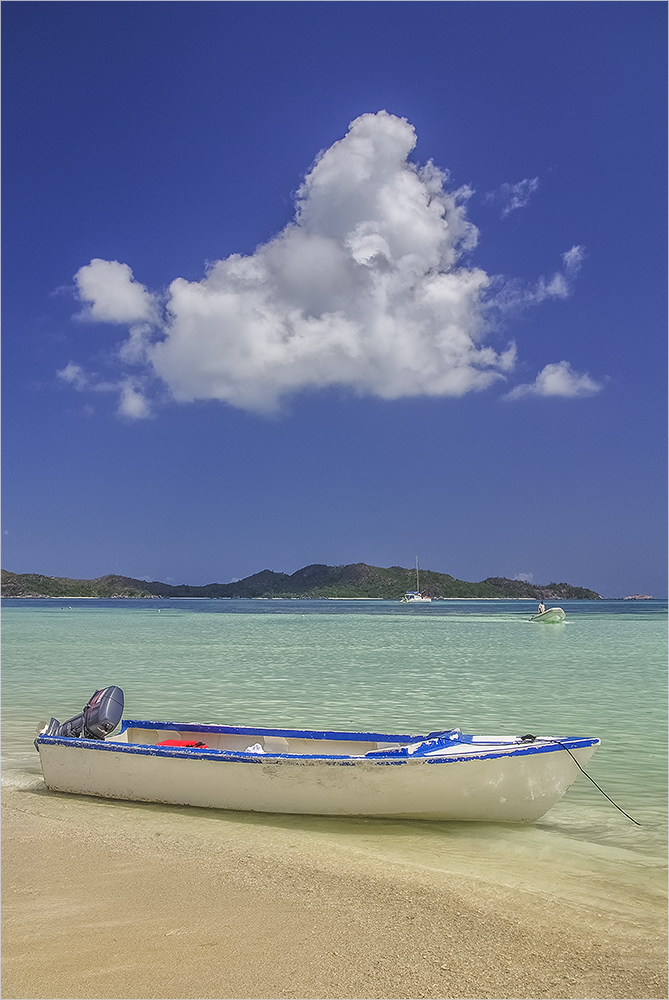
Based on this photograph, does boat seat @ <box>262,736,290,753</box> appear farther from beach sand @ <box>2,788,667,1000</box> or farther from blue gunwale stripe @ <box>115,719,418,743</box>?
beach sand @ <box>2,788,667,1000</box>

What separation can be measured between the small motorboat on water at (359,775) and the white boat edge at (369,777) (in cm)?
1

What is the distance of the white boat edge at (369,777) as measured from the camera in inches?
321

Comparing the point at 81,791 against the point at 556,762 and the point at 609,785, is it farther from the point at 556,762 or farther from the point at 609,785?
the point at 609,785

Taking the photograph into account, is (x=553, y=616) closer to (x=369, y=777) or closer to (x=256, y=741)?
(x=256, y=741)

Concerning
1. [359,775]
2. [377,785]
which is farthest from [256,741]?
[377,785]

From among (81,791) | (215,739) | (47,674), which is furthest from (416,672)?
(81,791)

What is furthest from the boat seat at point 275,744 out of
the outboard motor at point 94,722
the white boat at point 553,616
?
the white boat at point 553,616

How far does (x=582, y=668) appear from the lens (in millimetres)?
26328

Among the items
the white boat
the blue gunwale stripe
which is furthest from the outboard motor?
the white boat

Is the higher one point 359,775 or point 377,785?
point 359,775

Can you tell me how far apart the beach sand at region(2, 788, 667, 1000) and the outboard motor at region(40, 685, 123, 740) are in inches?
96.8

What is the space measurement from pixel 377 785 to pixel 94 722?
4587 millimetres

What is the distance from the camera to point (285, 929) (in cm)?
569

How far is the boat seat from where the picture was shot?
10.4m
